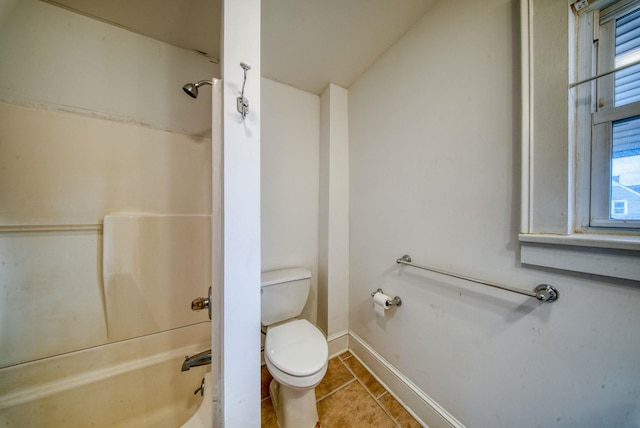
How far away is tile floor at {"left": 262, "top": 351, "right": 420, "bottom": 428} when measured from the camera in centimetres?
109

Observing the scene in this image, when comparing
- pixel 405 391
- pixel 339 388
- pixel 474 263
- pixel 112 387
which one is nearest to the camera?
pixel 474 263

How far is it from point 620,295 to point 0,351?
8.09ft

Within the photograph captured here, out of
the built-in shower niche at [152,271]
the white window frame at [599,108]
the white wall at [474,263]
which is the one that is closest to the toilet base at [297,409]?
the white wall at [474,263]

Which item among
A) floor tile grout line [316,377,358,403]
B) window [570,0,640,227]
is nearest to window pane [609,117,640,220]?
window [570,0,640,227]

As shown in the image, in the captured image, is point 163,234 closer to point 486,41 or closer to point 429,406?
point 429,406

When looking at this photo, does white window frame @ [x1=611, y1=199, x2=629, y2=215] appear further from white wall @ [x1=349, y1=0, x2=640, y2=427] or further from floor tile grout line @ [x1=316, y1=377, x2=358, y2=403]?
floor tile grout line @ [x1=316, y1=377, x2=358, y2=403]

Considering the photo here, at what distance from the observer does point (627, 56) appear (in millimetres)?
622

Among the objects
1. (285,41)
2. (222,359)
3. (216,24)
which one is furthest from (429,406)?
(216,24)

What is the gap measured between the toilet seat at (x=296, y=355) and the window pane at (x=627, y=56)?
5.10 ft

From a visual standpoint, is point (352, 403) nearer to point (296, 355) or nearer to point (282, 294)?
point (296, 355)

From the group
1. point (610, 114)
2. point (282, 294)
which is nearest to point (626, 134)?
point (610, 114)

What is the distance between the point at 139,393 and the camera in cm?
108

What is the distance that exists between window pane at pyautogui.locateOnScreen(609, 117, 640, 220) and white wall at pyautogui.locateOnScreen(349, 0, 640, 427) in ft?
0.74

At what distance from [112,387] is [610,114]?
8.17ft
